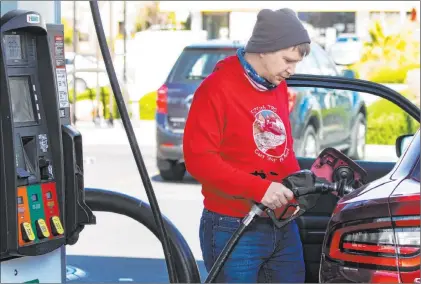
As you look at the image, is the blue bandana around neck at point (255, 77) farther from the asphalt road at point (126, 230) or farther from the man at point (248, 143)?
the asphalt road at point (126, 230)

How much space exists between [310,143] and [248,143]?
29.0ft

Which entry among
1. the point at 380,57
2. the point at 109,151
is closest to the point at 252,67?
the point at 109,151

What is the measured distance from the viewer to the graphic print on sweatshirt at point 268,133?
4.36 meters

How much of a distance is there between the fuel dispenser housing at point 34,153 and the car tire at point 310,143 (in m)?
9.02

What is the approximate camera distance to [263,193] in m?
4.24

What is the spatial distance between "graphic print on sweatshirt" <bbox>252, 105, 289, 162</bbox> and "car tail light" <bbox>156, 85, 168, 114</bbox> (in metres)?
8.91

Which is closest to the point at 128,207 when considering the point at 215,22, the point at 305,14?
the point at 215,22

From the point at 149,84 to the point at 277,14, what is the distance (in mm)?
23819

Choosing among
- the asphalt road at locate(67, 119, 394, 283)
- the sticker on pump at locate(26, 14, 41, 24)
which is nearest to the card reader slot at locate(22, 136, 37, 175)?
the sticker on pump at locate(26, 14, 41, 24)

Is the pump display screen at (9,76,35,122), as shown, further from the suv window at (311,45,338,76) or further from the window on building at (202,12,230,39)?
the window on building at (202,12,230,39)

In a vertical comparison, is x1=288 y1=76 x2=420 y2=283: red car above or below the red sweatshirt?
below

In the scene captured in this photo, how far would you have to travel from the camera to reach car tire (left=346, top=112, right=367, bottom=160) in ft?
45.0

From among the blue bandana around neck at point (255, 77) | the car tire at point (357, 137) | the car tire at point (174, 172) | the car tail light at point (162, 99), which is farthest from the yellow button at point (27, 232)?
the car tire at point (174, 172)

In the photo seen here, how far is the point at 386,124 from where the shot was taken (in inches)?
738
